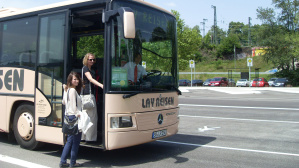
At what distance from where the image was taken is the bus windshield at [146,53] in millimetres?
5970

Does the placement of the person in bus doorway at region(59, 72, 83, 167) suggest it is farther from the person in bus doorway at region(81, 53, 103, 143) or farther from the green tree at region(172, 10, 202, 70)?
the green tree at region(172, 10, 202, 70)

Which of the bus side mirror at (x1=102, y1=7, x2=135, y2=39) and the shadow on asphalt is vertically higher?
the bus side mirror at (x1=102, y1=7, x2=135, y2=39)

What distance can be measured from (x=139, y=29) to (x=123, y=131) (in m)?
1.97

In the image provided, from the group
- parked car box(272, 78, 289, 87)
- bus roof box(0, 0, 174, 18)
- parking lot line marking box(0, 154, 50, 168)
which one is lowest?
parking lot line marking box(0, 154, 50, 168)

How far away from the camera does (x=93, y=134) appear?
20.1ft

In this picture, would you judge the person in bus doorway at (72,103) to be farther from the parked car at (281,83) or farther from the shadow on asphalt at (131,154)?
the parked car at (281,83)

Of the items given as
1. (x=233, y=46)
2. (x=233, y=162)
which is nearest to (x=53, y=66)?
(x=233, y=162)

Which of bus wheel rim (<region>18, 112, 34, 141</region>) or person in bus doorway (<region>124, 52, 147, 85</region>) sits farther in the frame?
bus wheel rim (<region>18, 112, 34, 141</region>)

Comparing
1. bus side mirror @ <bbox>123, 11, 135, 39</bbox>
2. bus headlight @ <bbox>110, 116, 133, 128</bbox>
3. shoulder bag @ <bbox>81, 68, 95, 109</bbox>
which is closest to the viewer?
bus side mirror @ <bbox>123, 11, 135, 39</bbox>

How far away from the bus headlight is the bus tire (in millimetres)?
2213

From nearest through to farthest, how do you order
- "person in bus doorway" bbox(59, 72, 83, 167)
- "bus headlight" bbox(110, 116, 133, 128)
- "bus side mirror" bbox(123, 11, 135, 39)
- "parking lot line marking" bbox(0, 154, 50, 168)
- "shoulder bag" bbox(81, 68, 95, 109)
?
"bus side mirror" bbox(123, 11, 135, 39) < "person in bus doorway" bbox(59, 72, 83, 167) < "bus headlight" bbox(110, 116, 133, 128) < "shoulder bag" bbox(81, 68, 95, 109) < "parking lot line marking" bbox(0, 154, 50, 168)

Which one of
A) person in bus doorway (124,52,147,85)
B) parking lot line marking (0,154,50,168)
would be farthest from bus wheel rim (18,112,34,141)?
person in bus doorway (124,52,147,85)

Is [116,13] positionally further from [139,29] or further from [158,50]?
[158,50]

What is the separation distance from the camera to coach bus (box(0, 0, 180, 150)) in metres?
5.93
